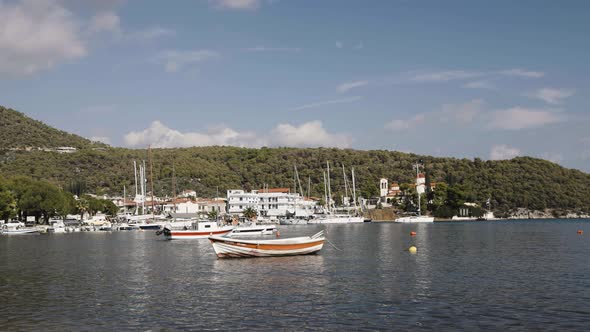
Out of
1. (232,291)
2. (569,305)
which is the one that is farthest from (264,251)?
A: (569,305)

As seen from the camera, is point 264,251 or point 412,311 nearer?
point 412,311

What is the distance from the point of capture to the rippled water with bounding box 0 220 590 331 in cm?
2459

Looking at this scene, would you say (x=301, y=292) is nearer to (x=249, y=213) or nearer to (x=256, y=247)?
(x=256, y=247)

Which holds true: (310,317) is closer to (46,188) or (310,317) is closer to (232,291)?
(232,291)

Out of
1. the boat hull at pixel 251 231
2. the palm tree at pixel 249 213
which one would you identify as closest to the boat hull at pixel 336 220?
the palm tree at pixel 249 213

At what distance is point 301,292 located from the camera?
3197 cm

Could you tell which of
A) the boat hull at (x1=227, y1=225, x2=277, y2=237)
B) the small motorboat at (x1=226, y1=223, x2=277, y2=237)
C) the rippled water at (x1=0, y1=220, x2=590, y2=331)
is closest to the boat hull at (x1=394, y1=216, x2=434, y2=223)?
the small motorboat at (x1=226, y1=223, x2=277, y2=237)

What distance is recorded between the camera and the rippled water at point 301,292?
80.7 ft

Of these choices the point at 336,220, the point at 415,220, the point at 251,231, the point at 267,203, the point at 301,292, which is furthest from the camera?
the point at 267,203

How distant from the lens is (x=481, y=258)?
168 feet

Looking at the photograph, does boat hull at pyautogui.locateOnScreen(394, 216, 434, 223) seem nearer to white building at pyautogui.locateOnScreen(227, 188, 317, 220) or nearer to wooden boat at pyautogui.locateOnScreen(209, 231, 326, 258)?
white building at pyautogui.locateOnScreen(227, 188, 317, 220)

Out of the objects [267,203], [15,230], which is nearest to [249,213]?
[267,203]

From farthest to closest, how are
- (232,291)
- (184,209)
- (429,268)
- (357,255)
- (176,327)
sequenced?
(184,209) < (357,255) < (429,268) < (232,291) < (176,327)

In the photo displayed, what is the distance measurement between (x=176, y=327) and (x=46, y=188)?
10695 centimetres
